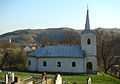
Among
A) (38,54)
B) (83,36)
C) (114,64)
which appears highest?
(83,36)

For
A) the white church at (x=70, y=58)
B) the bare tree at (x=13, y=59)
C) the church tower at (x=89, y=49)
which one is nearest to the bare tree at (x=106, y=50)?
the church tower at (x=89, y=49)

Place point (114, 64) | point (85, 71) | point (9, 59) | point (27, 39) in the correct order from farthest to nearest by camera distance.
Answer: point (27, 39) → point (9, 59) → point (114, 64) → point (85, 71)

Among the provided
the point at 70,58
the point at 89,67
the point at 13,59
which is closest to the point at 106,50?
the point at 89,67

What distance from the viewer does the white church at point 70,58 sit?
3556cm

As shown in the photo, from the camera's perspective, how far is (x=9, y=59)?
45.6 metres

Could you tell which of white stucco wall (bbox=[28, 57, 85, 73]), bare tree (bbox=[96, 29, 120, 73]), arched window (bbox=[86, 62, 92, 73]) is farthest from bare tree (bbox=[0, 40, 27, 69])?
bare tree (bbox=[96, 29, 120, 73])

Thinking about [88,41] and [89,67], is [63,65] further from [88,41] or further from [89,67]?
[88,41]

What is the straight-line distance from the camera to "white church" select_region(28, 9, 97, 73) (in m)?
35.6

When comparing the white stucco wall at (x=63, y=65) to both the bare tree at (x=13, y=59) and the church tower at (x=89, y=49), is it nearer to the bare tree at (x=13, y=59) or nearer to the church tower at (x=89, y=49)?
the church tower at (x=89, y=49)

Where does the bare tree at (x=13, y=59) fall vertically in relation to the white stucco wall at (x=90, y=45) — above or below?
below

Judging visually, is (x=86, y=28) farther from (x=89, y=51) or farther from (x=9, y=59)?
(x=9, y=59)

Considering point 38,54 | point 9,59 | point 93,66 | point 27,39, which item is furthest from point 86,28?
point 27,39

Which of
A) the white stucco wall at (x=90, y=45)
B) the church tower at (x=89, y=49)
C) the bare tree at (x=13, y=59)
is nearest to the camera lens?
the church tower at (x=89, y=49)

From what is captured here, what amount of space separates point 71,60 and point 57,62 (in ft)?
8.46
